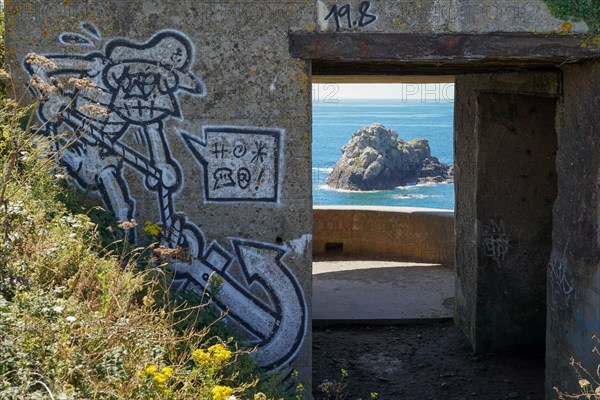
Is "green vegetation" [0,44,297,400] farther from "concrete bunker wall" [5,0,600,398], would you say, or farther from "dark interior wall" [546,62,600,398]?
"dark interior wall" [546,62,600,398]

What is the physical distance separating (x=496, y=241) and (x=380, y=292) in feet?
8.51

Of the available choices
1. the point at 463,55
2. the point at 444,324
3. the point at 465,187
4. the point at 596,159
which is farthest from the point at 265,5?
the point at 444,324

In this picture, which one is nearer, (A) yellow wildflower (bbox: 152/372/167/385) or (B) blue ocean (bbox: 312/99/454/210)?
(A) yellow wildflower (bbox: 152/372/167/385)

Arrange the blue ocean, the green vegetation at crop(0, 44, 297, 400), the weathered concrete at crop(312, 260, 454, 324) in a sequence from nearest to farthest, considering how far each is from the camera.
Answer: the green vegetation at crop(0, 44, 297, 400), the weathered concrete at crop(312, 260, 454, 324), the blue ocean

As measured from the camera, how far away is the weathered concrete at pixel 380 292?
30.8 ft

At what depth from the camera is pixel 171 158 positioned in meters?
5.46

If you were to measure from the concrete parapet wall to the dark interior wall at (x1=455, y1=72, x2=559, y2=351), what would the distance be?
3796 mm

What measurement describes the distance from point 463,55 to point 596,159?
1.25 metres

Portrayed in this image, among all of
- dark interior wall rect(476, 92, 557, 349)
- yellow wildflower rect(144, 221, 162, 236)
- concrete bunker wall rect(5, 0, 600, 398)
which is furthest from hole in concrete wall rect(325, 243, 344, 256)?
yellow wildflower rect(144, 221, 162, 236)

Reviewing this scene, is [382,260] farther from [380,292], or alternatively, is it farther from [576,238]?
[576,238]

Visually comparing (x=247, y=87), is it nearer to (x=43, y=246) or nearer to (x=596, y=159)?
(x=43, y=246)

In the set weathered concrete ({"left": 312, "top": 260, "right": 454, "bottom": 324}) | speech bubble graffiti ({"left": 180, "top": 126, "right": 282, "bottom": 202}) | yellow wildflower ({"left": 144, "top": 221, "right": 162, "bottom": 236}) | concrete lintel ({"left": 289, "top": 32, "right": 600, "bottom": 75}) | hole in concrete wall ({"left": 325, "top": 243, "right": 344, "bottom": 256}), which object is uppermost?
concrete lintel ({"left": 289, "top": 32, "right": 600, "bottom": 75})

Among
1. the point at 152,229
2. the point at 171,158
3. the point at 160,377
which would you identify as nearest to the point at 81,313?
the point at 160,377

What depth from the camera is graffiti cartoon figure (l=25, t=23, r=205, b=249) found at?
5359mm
